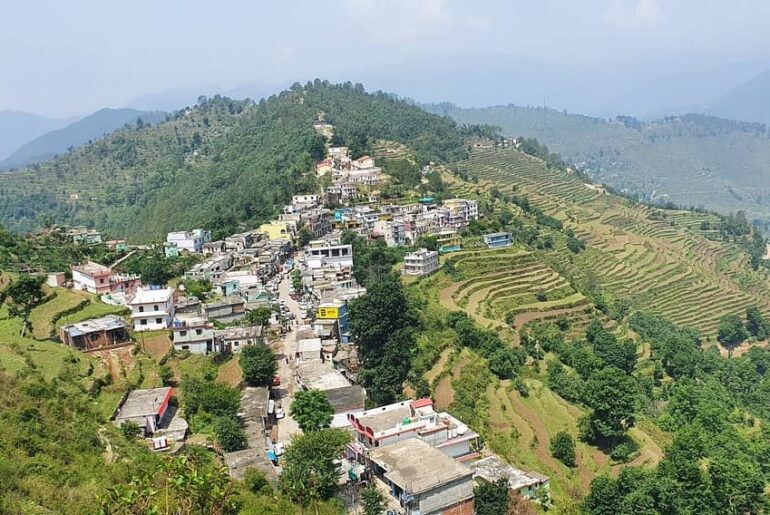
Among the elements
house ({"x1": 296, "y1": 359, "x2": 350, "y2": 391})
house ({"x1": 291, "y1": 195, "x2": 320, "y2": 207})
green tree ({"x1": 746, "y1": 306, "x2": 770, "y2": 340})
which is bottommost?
green tree ({"x1": 746, "y1": 306, "x2": 770, "y2": 340})

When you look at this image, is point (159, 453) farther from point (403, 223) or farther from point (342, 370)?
point (403, 223)

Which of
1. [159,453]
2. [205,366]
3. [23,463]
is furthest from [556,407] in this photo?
[23,463]

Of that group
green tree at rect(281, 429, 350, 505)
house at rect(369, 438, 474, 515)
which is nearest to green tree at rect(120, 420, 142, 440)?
green tree at rect(281, 429, 350, 505)

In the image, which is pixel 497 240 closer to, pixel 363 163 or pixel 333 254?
pixel 333 254

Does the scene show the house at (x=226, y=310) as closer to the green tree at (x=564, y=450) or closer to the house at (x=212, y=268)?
the house at (x=212, y=268)

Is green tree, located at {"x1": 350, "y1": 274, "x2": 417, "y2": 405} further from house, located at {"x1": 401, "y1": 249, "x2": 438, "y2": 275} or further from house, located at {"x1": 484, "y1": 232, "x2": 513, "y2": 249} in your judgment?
house, located at {"x1": 484, "y1": 232, "x2": 513, "y2": 249}

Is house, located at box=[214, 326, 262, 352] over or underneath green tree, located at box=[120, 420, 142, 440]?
underneath

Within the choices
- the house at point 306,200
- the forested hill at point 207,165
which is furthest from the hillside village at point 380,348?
the forested hill at point 207,165

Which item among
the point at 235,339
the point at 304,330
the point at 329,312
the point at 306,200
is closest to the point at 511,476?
the point at 235,339
